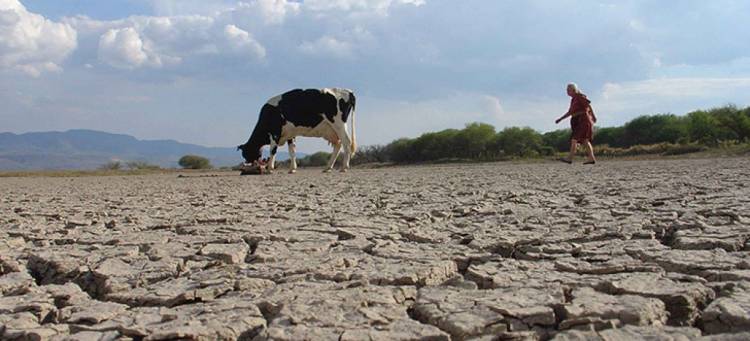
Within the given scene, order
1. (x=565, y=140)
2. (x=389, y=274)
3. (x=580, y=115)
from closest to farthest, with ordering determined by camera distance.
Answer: (x=389, y=274) < (x=580, y=115) < (x=565, y=140)

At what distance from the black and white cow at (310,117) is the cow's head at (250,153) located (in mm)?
542

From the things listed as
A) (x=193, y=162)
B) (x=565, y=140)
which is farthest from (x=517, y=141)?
(x=193, y=162)

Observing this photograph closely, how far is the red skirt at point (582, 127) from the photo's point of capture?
10.3 m

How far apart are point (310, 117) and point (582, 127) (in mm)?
5539

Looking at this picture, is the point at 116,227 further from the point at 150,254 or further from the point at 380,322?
the point at 380,322

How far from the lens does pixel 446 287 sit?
1.86m

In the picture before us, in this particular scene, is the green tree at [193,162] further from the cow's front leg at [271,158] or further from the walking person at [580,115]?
Answer: the walking person at [580,115]

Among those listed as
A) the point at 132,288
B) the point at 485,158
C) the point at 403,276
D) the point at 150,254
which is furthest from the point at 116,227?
the point at 485,158

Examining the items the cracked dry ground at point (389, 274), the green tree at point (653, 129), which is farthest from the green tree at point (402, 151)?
the cracked dry ground at point (389, 274)

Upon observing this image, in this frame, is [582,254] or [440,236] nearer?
[582,254]

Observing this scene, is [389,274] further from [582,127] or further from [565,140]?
[565,140]

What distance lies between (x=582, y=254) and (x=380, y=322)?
45.7 inches

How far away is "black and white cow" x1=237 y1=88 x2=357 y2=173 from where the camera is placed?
11844 millimetres

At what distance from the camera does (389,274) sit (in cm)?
202
